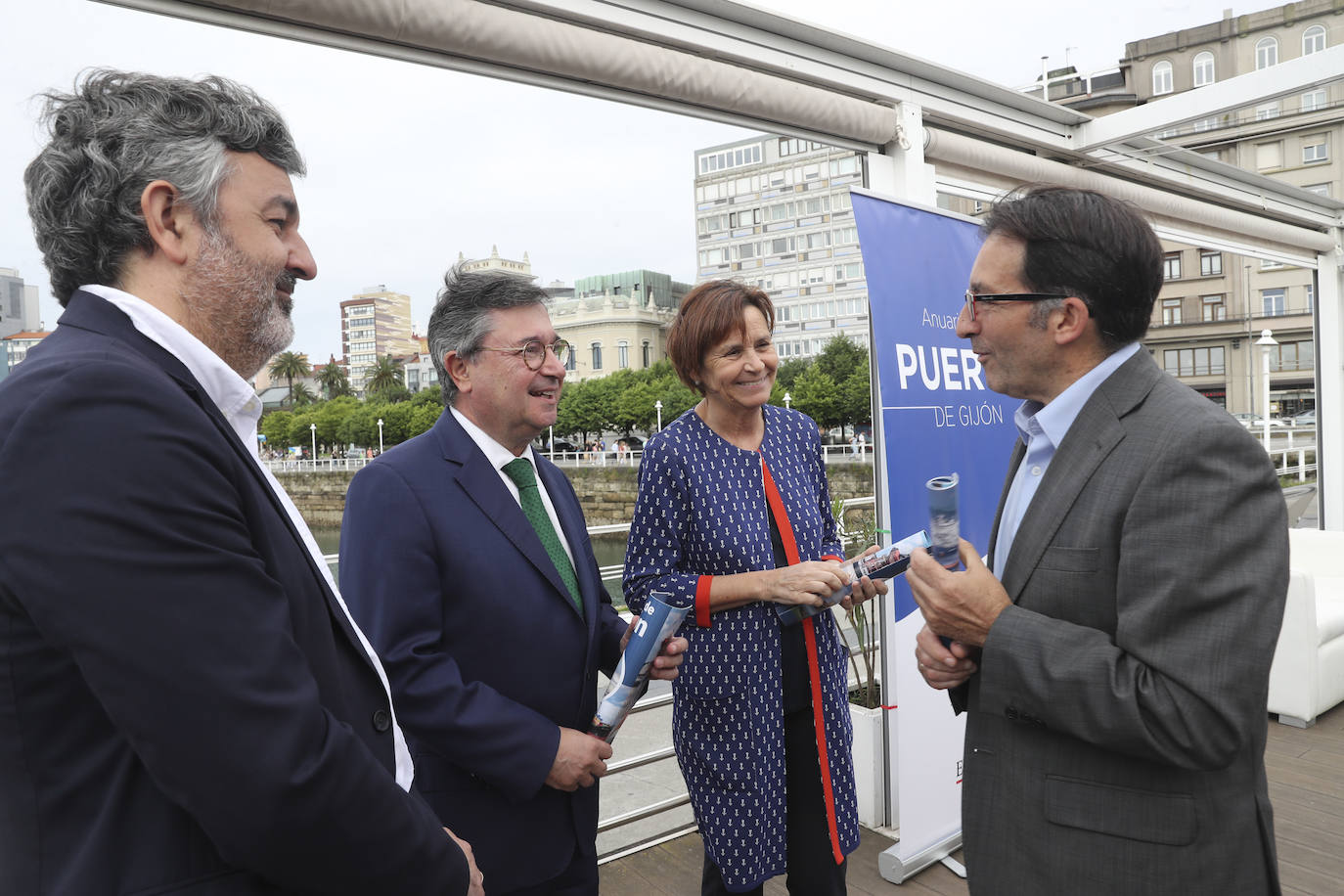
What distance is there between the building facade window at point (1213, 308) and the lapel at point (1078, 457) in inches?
1727

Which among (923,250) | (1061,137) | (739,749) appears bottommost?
(739,749)

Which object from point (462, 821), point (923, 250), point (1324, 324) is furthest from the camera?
point (1324, 324)

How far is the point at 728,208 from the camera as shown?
72250mm

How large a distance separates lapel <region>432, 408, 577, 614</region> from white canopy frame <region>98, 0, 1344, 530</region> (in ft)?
3.09

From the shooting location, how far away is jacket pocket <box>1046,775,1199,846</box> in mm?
1086

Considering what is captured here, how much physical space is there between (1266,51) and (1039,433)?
42.4 metres

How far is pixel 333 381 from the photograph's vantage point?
7025cm

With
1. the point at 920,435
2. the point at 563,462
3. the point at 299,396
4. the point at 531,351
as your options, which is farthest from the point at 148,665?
the point at 299,396

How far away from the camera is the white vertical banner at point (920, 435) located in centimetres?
243

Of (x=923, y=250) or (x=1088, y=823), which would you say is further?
(x=923, y=250)

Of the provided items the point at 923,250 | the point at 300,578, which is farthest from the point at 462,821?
the point at 923,250

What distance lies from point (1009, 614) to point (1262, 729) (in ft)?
1.17

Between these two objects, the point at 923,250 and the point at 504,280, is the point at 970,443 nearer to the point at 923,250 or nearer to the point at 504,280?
the point at 923,250

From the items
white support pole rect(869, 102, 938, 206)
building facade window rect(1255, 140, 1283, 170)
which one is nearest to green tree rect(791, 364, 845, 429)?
building facade window rect(1255, 140, 1283, 170)
